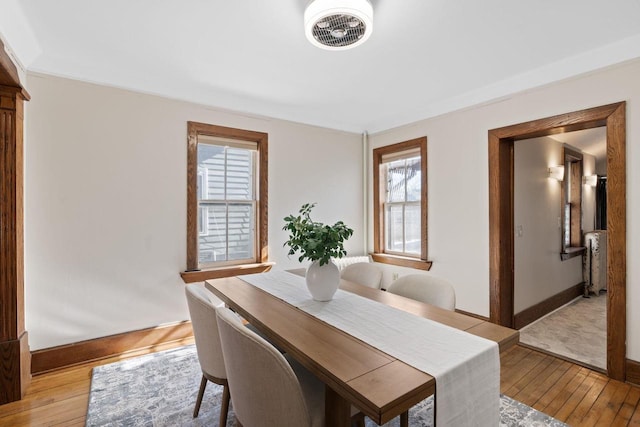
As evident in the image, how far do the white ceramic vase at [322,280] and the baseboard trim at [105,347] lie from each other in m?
1.83

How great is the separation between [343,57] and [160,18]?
4.18 feet

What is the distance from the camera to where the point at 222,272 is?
314cm

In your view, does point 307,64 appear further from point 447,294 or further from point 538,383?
point 538,383

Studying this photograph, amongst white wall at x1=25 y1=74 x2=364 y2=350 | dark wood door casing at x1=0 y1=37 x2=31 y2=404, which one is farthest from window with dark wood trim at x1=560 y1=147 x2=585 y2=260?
dark wood door casing at x1=0 y1=37 x2=31 y2=404

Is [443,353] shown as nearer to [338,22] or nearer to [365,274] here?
[365,274]

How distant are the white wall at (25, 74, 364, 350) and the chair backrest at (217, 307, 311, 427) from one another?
1969mm

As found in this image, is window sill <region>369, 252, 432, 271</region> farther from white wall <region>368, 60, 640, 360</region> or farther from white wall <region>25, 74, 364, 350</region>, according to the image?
white wall <region>25, 74, 364, 350</region>

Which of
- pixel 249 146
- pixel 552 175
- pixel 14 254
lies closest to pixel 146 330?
pixel 14 254

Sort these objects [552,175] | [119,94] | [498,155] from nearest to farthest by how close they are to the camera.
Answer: [119,94], [498,155], [552,175]

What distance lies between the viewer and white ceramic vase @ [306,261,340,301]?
1.80 metres

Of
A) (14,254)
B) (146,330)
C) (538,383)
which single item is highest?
(14,254)

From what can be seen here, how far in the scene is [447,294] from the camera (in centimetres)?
193

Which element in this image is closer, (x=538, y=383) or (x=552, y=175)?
(x=538, y=383)

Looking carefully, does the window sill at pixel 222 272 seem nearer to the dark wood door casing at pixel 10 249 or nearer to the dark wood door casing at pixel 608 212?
the dark wood door casing at pixel 10 249
